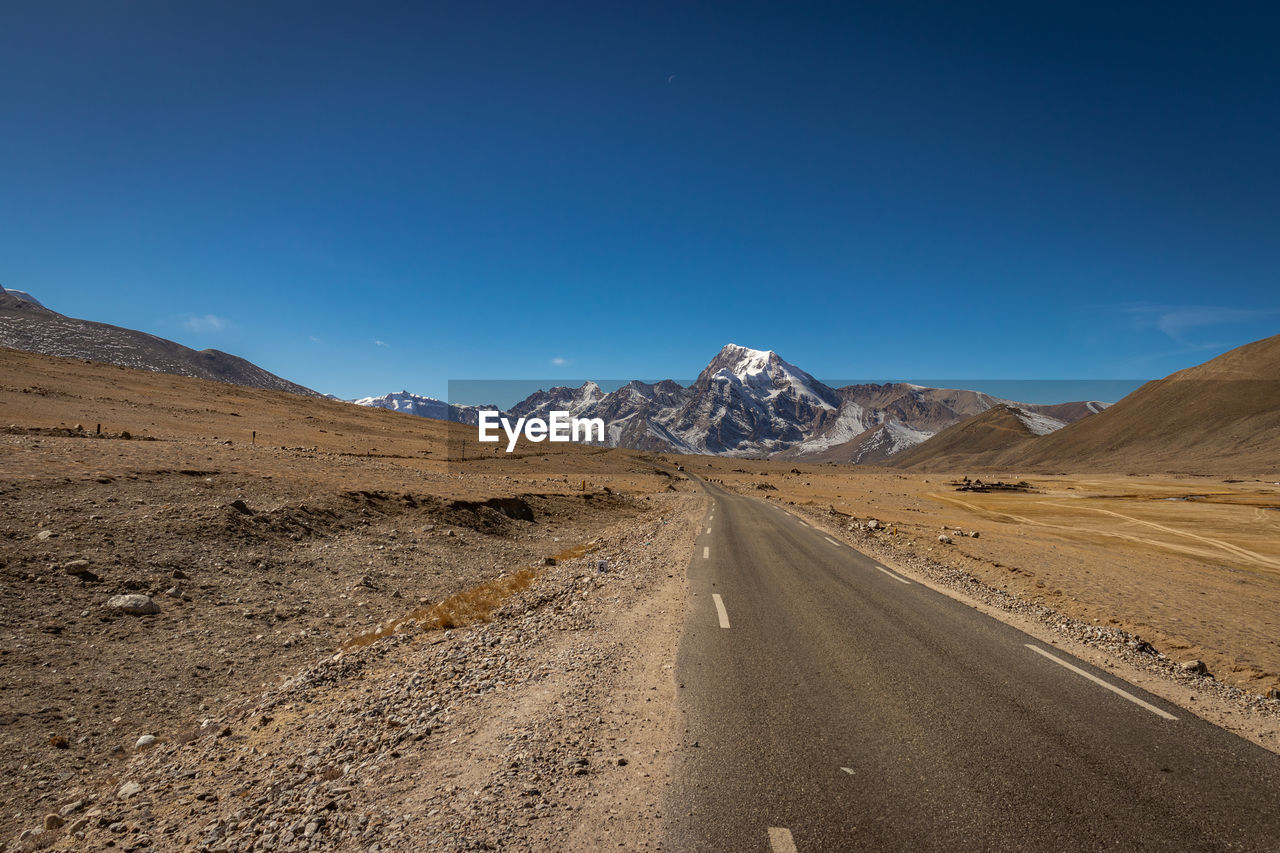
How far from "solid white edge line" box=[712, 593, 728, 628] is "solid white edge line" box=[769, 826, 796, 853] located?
6349mm

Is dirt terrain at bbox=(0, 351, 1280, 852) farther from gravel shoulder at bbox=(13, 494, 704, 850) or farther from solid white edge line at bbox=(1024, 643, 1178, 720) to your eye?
solid white edge line at bbox=(1024, 643, 1178, 720)

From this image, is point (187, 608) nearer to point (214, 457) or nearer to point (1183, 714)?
point (214, 457)

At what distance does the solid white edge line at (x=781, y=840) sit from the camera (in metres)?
4.54

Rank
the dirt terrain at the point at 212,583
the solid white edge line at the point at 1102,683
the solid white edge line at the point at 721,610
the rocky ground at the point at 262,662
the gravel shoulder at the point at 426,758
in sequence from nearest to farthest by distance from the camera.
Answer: the gravel shoulder at the point at 426,758
the rocky ground at the point at 262,662
the solid white edge line at the point at 1102,683
the dirt terrain at the point at 212,583
the solid white edge line at the point at 721,610

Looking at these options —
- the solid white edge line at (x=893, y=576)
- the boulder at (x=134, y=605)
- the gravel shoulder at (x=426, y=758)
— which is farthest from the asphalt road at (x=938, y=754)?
the boulder at (x=134, y=605)

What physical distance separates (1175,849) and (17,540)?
2024 cm

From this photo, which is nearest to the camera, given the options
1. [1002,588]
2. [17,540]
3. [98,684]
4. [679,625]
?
[98,684]

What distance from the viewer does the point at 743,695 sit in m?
7.68

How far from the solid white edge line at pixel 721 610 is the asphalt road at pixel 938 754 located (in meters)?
0.53

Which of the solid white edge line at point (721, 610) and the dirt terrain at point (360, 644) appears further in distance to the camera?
the solid white edge line at point (721, 610)

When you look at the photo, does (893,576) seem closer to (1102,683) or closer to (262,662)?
(1102,683)

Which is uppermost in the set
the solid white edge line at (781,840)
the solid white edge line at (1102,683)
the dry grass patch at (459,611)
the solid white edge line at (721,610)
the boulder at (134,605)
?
the solid white edge line at (1102,683)

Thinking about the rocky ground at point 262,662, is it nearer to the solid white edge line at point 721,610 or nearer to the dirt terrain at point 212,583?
the dirt terrain at point 212,583

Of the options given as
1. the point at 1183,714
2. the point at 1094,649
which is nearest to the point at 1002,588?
the point at 1094,649
